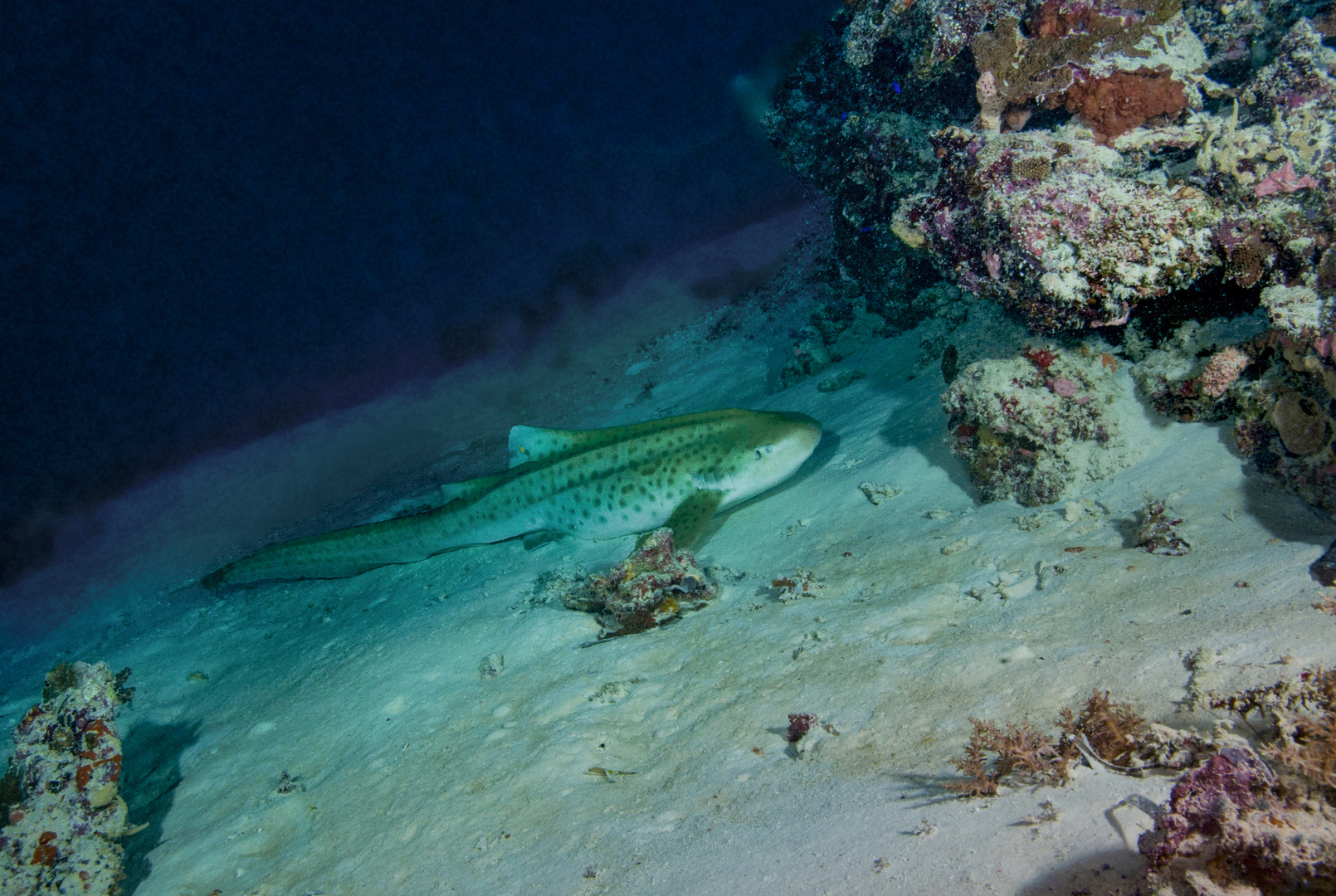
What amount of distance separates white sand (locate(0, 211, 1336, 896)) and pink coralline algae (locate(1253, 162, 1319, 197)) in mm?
1148

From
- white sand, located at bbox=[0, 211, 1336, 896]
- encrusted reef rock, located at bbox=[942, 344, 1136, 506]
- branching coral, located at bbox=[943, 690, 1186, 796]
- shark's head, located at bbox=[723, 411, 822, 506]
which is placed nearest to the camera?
branching coral, located at bbox=[943, 690, 1186, 796]

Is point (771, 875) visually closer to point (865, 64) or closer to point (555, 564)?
point (555, 564)

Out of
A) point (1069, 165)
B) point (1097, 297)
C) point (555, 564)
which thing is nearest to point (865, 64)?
point (1069, 165)

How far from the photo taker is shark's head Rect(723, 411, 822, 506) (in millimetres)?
5227

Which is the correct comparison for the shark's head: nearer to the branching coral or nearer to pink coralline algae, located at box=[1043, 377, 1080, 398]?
pink coralline algae, located at box=[1043, 377, 1080, 398]

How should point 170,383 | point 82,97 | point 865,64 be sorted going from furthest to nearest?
point 82,97
point 170,383
point 865,64

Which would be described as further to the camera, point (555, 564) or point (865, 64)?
point (865, 64)

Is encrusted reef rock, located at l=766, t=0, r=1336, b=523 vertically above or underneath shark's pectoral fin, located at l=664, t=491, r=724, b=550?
above

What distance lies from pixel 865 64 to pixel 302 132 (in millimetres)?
44556

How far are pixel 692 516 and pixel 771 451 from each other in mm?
911

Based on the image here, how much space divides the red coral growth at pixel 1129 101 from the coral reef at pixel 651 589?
13.5 feet

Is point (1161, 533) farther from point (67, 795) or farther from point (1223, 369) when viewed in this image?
point (67, 795)

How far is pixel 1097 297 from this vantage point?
331cm

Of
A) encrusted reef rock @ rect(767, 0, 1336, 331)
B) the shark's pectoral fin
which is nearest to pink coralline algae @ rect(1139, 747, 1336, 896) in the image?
encrusted reef rock @ rect(767, 0, 1336, 331)
